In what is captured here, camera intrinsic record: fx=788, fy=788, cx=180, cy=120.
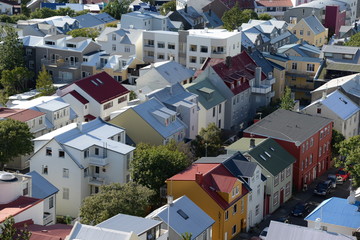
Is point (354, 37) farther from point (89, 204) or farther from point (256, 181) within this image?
point (89, 204)

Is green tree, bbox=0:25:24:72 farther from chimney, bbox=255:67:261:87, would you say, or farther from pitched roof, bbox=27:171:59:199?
pitched roof, bbox=27:171:59:199

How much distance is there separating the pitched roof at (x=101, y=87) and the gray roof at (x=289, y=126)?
53.6 ft

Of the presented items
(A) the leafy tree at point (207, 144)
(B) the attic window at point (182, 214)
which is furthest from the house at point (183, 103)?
(B) the attic window at point (182, 214)

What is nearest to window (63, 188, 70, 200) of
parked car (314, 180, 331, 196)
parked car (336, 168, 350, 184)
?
parked car (314, 180, 331, 196)

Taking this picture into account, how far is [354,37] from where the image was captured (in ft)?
366

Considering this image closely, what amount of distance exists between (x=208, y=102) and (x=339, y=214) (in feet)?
90.1

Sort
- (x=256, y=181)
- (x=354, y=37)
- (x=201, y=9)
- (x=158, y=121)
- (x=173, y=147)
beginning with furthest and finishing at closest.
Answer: (x=201, y=9) → (x=354, y=37) → (x=158, y=121) → (x=173, y=147) → (x=256, y=181)

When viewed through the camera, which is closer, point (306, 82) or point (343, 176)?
point (343, 176)

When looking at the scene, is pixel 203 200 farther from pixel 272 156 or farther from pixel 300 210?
pixel 272 156

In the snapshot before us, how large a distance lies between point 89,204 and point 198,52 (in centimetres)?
4507

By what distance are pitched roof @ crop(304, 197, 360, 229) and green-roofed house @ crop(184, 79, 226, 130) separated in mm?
24036

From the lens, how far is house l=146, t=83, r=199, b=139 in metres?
72.9

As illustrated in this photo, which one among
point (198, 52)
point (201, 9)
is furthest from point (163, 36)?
point (201, 9)

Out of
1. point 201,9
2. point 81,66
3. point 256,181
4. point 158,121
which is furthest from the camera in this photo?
point 201,9
